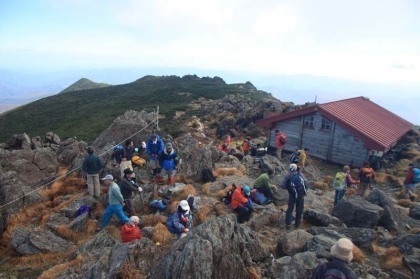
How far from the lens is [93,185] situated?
49.5ft

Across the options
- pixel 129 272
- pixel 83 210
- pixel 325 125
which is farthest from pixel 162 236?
pixel 325 125

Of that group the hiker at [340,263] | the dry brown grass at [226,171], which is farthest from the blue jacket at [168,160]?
the hiker at [340,263]

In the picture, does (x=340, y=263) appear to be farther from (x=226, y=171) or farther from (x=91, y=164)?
(x=226, y=171)

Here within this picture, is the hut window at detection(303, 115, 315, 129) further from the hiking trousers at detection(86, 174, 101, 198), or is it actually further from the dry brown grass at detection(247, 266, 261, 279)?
the dry brown grass at detection(247, 266, 261, 279)

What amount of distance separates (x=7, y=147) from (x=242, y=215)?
961 inches

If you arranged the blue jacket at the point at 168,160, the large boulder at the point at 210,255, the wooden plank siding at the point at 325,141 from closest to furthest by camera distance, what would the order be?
1. the large boulder at the point at 210,255
2. the blue jacket at the point at 168,160
3. the wooden plank siding at the point at 325,141

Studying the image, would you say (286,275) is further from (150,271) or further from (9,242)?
(9,242)

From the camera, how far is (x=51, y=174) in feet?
62.2

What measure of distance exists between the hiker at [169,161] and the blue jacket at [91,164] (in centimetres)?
318

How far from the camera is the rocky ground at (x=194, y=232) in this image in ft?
27.2

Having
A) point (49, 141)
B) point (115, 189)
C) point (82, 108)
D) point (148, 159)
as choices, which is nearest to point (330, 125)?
point (148, 159)

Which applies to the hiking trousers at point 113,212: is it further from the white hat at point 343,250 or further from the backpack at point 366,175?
the backpack at point 366,175

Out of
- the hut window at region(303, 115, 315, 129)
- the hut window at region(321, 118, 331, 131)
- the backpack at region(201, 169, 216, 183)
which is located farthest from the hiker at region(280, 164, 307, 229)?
the hut window at region(303, 115, 315, 129)

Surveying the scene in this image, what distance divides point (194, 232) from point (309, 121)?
21766 mm
